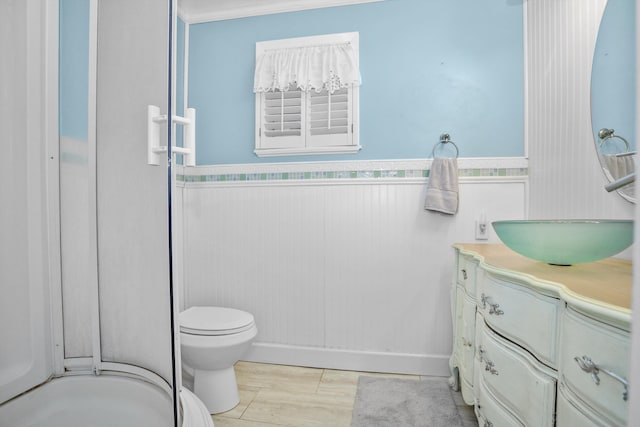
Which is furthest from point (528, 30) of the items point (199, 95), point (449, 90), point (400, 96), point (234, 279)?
point (234, 279)

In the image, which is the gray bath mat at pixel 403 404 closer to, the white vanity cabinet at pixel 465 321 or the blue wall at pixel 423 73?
the white vanity cabinet at pixel 465 321

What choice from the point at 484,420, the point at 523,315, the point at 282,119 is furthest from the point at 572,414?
the point at 282,119

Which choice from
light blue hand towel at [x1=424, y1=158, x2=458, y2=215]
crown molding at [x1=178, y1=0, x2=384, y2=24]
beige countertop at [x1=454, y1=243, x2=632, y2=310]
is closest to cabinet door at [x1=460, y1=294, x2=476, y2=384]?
beige countertop at [x1=454, y1=243, x2=632, y2=310]

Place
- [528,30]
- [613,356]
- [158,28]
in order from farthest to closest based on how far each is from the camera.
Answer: [528,30] < [158,28] < [613,356]

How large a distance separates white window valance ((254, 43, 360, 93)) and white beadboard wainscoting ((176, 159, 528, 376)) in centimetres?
53

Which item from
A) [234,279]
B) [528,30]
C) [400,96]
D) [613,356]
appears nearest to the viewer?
[613,356]

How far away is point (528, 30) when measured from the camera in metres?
1.84

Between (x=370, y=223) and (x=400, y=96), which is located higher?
(x=400, y=96)

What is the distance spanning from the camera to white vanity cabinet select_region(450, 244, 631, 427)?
0.55 metres

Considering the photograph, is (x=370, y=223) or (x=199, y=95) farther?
(x=199, y=95)

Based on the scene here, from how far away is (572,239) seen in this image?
2.89 feet

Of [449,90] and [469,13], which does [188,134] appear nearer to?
[449,90]

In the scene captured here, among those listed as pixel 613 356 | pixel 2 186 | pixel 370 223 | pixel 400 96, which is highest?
pixel 400 96

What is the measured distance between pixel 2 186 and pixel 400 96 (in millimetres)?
1906
